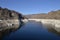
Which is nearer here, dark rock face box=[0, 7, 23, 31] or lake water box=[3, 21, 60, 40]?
lake water box=[3, 21, 60, 40]

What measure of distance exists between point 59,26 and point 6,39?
20.2 meters

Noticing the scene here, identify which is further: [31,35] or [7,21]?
[7,21]

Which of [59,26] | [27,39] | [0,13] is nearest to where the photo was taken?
[27,39]

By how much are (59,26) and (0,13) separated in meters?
29.9

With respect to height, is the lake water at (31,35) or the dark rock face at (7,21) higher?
the dark rock face at (7,21)

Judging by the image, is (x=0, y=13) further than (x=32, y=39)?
Yes

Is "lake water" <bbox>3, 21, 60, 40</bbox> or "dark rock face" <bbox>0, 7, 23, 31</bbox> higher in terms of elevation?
"dark rock face" <bbox>0, 7, 23, 31</bbox>

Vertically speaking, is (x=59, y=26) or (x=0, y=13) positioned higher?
(x=0, y=13)

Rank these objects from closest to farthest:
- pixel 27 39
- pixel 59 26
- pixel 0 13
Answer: pixel 27 39 < pixel 59 26 < pixel 0 13

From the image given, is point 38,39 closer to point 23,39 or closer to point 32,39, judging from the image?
point 32,39

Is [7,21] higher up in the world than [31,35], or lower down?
higher up

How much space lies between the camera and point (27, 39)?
837 inches

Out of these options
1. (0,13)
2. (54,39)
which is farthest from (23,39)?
(0,13)

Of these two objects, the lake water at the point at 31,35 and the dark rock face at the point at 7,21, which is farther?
the dark rock face at the point at 7,21
